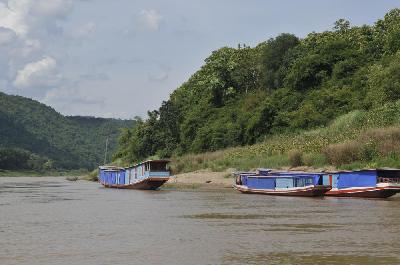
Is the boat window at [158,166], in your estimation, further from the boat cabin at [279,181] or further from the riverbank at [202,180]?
the boat cabin at [279,181]

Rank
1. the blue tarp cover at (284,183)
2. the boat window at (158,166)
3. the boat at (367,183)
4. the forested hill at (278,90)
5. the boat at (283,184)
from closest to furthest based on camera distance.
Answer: the boat at (367,183), the boat at (283,184), the blue tarp cover at (284,183), the boat window at (158,166), the forested hill at (278,90)

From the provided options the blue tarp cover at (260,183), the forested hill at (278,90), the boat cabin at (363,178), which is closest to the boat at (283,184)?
the blue tarp cover at (260,183)

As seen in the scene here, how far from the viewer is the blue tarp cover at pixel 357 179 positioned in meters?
34.7

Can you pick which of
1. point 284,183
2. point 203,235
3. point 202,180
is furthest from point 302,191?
point 203,235

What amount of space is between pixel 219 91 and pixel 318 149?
40.3m

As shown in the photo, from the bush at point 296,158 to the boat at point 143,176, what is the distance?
10.2m

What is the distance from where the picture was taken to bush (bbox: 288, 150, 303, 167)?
155 ft

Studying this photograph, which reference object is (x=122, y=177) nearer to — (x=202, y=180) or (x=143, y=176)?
(x=143, y=176)

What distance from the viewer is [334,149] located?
4428 centimetres

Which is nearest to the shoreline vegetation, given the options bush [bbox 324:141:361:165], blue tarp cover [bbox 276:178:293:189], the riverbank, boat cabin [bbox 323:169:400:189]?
bush [bbox 324:141:361:165]

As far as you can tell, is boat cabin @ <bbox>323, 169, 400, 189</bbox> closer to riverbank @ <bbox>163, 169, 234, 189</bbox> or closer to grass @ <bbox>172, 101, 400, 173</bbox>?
grass @ <bbox>172, 101, 400, 173</bbox>

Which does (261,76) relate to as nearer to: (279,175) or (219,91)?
(219,91)

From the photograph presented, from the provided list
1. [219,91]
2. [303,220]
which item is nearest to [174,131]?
[219,91]

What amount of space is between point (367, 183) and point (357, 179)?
0.84 meters
